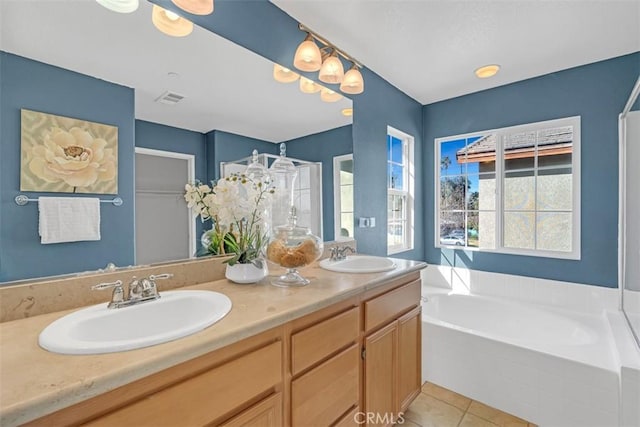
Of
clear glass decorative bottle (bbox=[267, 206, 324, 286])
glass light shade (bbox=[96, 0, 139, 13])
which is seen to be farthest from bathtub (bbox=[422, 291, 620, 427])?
glass light shade (bbox=[96, 0, 139, 13])

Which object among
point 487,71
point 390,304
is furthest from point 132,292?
point 487,71

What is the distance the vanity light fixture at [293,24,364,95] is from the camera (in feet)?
5.68

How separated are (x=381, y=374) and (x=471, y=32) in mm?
2170

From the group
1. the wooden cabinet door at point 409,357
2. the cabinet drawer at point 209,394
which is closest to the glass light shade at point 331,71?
the wooden cabinet door at point 409,357

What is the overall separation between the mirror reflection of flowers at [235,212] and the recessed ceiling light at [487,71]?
213 cm

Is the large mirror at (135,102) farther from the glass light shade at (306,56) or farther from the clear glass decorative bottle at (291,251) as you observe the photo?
the clear glass decorative bottle at (291,251)

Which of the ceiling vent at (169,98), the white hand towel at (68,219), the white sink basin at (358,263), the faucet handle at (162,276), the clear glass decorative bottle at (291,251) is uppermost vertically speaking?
the ceiling vent at (169,98)

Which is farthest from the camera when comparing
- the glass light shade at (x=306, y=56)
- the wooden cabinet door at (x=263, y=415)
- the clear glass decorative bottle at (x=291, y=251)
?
the glass light shade at (x=306, y=56)

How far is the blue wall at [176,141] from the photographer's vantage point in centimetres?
111

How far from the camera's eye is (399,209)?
2926mm

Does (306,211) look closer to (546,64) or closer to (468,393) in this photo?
(468,393)

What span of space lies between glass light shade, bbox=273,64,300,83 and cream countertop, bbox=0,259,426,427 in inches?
49.9

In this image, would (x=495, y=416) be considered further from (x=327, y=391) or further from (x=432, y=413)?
(x=327, y=391)

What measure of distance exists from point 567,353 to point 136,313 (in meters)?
2.21
